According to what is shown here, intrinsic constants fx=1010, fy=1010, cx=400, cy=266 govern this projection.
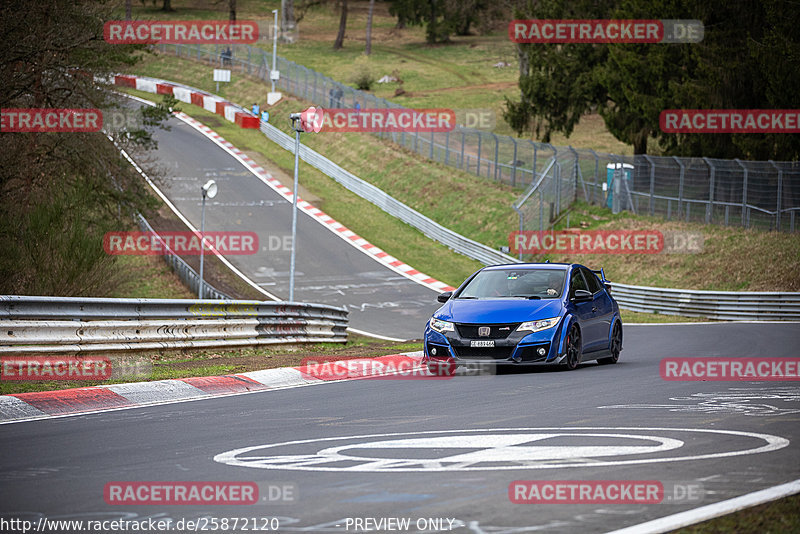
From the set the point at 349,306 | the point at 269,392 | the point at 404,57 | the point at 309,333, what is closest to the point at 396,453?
the point at 269,392

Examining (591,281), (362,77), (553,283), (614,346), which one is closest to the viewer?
(553,283)

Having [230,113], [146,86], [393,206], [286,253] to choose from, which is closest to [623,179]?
[393,206]

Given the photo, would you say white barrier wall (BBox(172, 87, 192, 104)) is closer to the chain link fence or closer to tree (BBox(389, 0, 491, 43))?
the chain link fence

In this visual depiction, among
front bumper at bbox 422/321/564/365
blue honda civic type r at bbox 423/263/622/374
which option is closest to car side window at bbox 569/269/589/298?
blue honda civic type r at bbox 423/263/622/374

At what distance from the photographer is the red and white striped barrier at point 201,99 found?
59.7 m

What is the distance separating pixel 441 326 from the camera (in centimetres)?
1365

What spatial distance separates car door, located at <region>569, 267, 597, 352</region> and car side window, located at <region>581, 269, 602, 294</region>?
0.92 feet

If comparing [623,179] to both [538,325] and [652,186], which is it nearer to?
[652,186]

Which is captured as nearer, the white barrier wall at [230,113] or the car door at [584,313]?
→ the car door at [584,313]

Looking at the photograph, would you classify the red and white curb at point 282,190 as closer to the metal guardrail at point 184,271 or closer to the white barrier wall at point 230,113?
the white barrier wall at point 230,113

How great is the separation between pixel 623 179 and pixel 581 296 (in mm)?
26162

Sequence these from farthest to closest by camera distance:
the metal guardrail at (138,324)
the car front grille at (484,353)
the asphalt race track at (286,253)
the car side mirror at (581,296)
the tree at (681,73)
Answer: the tree at (681,73)
the asphalt race track at (286,253)
the car side mirror at (581,296)
the car front grille at (484,353)
the metal guardrail at (138,324)

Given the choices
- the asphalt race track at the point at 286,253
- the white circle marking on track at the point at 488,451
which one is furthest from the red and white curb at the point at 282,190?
the white circle marking on track at the point at 488,451

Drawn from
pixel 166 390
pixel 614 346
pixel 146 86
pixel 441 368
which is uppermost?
pixel 146 86
